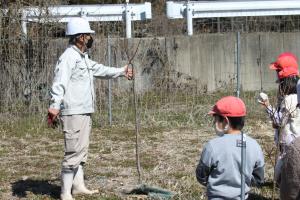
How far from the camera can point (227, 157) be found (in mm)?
4391

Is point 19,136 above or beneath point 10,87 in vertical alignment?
beneath

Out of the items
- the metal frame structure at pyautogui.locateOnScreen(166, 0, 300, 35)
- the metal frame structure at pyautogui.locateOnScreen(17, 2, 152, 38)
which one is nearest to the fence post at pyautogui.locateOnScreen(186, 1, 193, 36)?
the metal frame structure at pyautogui.locateOnScreen(166, 0, 300, 35)

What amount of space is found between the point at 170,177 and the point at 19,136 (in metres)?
3.76

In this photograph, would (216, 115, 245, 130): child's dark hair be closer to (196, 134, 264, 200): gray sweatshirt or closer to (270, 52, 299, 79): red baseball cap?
(196, 134, 264, 200): gray sweatshirt

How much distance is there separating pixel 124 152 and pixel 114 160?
21.2 inches

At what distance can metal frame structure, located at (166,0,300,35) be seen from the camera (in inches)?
562

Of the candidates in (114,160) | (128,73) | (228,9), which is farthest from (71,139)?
(228,9)

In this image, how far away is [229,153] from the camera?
14.4ft

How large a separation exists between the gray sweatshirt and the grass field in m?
1.00

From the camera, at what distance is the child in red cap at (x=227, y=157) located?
439cm

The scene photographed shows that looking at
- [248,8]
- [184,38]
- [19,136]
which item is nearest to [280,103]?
[19,136]

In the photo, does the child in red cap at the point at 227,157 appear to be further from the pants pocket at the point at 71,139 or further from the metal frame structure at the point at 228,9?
the metal frame structure at the point at 228,9

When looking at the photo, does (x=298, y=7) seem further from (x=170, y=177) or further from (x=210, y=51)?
(x=170, y=177)

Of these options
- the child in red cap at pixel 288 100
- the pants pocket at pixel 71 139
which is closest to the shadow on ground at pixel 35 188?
Result: the pants pocket at pixel 71 139
